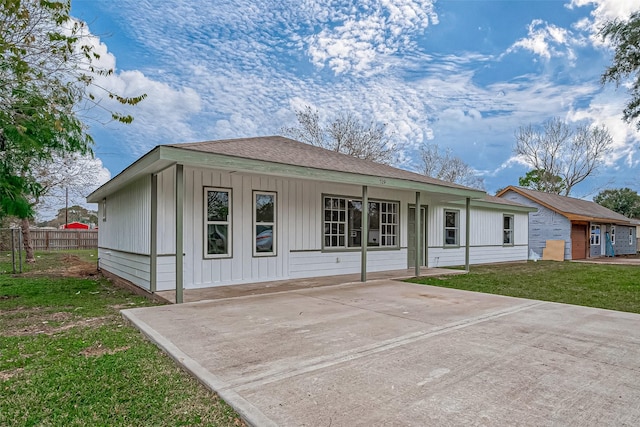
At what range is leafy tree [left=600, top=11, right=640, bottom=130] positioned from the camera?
8758 mm

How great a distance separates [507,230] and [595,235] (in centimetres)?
1092

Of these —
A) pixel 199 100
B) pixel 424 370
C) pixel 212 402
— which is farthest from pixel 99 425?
pixel 199 100

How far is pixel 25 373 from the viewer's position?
3383 mm

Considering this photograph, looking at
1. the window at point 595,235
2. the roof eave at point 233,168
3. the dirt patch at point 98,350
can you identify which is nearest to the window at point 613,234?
the window at point 595,235

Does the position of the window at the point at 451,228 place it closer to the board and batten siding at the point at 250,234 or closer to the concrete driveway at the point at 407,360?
the board and batten siding at the point at 250,234

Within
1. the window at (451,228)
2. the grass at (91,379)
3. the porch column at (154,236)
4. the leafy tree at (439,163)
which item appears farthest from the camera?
the leafy tree at (439,163)

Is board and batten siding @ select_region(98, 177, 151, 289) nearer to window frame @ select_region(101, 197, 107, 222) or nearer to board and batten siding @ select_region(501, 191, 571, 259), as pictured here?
window frame @ select_region(101, 197, 107, 222)

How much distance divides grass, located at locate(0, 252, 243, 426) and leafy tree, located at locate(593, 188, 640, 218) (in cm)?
4447

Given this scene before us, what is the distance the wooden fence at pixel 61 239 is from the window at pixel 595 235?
105 ft

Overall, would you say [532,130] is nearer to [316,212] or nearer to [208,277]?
[316,212]

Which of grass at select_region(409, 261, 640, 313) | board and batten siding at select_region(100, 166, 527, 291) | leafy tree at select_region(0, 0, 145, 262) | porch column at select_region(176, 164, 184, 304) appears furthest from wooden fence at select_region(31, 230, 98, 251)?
grass at select_region(409, 261, 640, 313)

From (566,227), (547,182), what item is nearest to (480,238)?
(566,227)

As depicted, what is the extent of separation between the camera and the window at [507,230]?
16219 millimetres

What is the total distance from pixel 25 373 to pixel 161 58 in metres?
A: 11.1
